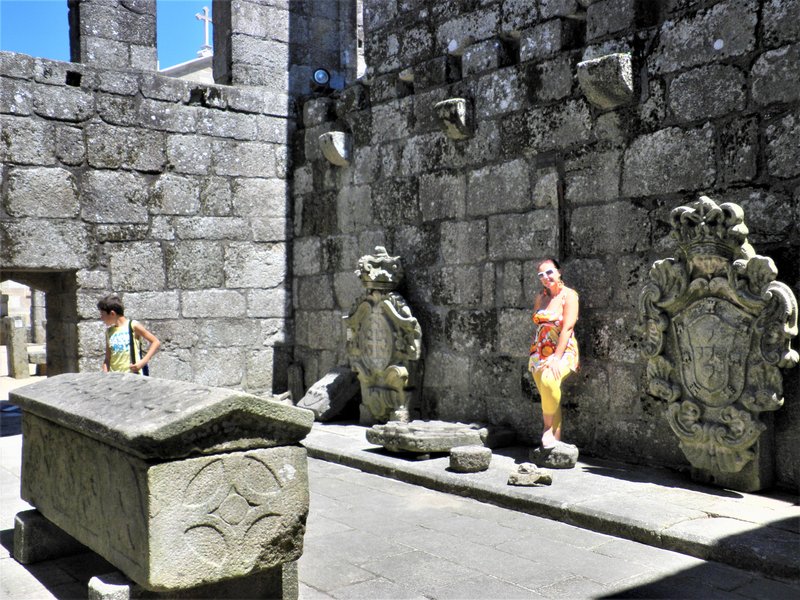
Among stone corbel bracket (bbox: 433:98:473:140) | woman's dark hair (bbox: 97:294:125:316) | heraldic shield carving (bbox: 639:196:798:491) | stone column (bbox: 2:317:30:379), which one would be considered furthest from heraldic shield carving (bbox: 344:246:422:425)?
stone column (bbox: 2:317:30:379)

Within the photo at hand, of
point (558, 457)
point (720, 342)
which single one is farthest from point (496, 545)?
point (720, 342)

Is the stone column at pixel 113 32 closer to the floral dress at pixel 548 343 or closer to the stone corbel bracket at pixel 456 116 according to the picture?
the stone corbel bracket at pixel 456 116

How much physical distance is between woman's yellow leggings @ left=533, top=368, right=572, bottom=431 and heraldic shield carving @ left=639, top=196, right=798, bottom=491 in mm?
653

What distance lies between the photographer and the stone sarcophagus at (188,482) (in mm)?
2824

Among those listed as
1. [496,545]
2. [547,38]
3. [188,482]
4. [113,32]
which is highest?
[113,32]

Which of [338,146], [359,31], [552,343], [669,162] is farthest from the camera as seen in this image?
[359,31]

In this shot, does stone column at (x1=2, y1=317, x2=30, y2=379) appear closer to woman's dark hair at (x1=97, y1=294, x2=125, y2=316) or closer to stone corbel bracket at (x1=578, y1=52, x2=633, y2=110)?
woman's dark hair at (x1=97, y1=294, x2=125, y2=316)

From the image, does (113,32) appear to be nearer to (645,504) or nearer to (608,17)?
(608,17)

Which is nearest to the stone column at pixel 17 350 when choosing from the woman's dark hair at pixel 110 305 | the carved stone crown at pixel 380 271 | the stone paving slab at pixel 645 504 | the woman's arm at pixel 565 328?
the woman's dark hair at pixel 110 305

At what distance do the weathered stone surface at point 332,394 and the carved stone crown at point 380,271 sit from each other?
3.14 feet

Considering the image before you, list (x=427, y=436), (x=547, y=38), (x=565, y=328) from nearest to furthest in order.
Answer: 1. (x=565, y=328)
2. (x=427, y=436)
3. (x=547, y=38)

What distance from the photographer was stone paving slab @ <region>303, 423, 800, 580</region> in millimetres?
3646

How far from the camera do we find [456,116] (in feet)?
20.8

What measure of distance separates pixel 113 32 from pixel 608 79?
4381 millimetres
